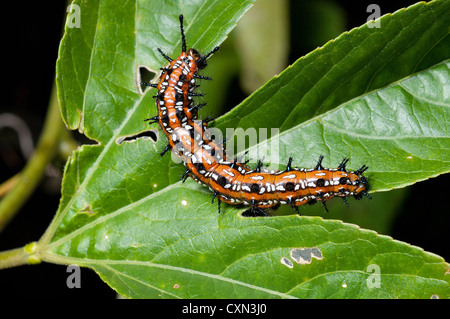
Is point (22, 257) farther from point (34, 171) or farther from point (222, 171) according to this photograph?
point (222, 171)

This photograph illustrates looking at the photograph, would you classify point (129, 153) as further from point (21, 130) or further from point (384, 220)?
point (384, 220)

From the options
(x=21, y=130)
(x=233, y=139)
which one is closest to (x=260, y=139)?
(x=233, y=139)

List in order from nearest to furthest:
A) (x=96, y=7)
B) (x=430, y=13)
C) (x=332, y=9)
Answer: (x=430, y=13) < (x=96, y=7) < (x=332, y=9)

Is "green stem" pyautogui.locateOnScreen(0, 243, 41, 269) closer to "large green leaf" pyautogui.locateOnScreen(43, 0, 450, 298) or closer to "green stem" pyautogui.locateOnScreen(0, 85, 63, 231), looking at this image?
"large green leaf" pyautogui.locateOnScreen(43, 0, 450, 298)

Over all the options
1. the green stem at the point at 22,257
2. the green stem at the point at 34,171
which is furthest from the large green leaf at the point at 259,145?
the green stem at the point at 34,171

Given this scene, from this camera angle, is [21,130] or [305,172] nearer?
[305,172]

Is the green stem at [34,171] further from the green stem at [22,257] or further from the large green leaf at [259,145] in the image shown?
the large green leaf at [259,145]

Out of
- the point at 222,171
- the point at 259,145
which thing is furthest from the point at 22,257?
the point at 259,145

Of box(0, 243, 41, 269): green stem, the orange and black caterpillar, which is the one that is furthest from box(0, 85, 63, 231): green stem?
the orange and black caterpillar
